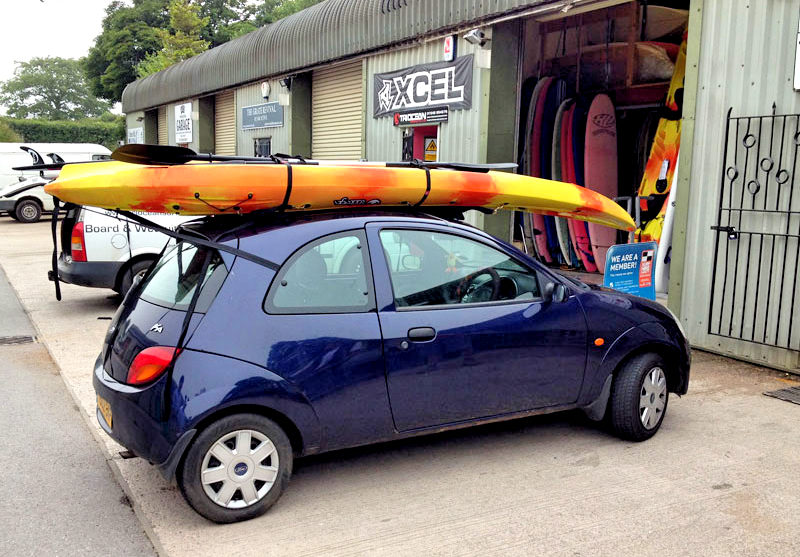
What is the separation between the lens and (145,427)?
341 centimetres

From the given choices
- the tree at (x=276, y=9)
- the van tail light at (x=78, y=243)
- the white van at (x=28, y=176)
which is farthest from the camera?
the tree at (x=276, y=9)

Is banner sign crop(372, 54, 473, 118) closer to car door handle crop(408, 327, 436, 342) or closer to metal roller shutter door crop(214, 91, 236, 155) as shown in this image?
car door handle crop(408, 327, 436, 342)

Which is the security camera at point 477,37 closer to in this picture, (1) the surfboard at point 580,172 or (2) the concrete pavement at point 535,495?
(1) the surfboard at point 580,172

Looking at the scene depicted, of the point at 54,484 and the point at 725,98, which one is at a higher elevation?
the point at 725,98

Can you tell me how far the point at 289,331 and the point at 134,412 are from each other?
0.85m

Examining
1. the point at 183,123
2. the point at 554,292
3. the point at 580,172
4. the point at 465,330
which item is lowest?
the point at 465,330

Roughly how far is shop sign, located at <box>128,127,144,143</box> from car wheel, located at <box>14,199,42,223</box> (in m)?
5.58

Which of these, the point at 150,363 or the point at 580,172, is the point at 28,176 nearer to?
the point at 580,172

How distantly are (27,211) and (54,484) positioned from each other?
2085cm

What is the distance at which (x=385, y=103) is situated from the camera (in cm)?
1165

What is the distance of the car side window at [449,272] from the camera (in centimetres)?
395

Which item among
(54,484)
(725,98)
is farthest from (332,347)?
(725,98)

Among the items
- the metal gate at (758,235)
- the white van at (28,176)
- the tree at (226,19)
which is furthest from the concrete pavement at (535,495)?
the tree at (226,19)

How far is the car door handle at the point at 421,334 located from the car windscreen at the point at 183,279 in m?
1.05
